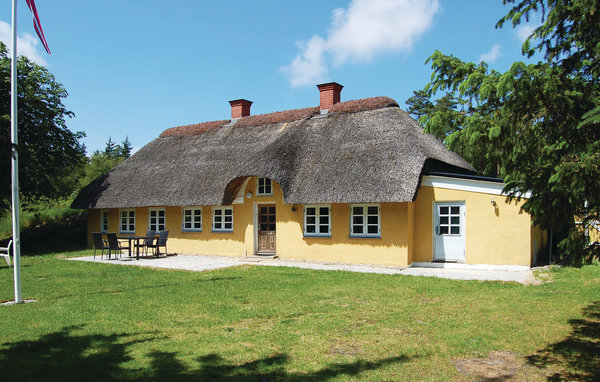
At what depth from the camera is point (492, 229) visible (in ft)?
42.4

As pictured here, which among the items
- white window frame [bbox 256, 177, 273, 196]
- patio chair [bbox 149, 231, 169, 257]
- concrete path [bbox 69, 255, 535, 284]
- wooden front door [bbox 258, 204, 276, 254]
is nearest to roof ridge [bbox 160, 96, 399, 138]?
white window frame [bbox 256, 177, 273, 196]

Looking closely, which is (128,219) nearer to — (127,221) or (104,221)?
(127,221)

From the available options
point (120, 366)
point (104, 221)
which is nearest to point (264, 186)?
point (104, 221)

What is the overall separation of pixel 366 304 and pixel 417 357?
2.98 meters

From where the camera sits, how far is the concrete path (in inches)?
461

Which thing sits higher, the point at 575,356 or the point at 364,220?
the point at 364,220

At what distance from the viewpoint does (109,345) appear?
5.77 m

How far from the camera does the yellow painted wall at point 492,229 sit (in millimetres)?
12602

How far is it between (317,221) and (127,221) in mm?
9887

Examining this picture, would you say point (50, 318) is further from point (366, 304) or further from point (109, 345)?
point (366, 304)

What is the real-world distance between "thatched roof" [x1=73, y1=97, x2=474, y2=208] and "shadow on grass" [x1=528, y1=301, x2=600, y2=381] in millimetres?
6660

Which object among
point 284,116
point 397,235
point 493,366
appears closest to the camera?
point 493,366

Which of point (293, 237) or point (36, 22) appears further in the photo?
point (293, 237)

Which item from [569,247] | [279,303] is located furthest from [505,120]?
[279,303]
